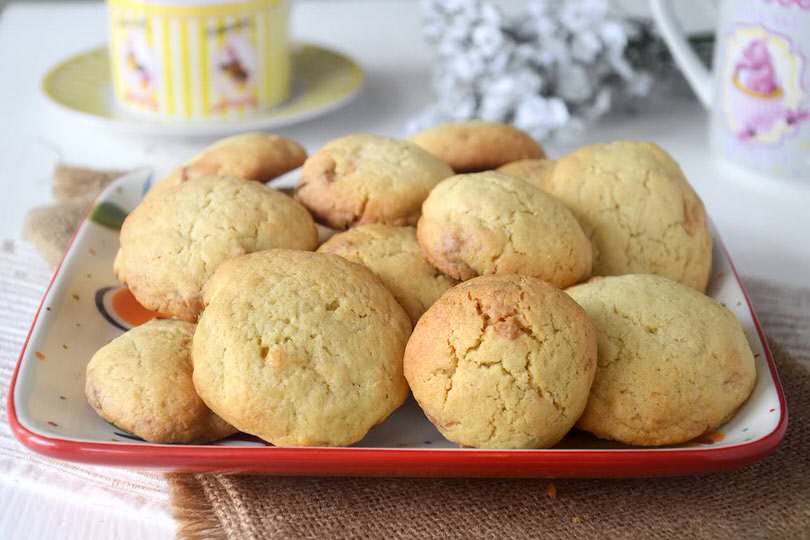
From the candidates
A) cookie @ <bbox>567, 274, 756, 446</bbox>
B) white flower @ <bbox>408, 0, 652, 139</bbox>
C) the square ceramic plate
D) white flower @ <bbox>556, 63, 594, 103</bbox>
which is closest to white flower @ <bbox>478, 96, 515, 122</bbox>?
white flower @ <bbox>408, 0, 652, 139</bbox>

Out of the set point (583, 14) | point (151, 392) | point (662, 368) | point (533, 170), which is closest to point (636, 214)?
point (533, 170)

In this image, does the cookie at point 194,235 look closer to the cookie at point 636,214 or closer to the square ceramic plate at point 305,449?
the square ceramic plate at point 305,449

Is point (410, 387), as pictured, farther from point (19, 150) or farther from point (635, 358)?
point (19, 150)

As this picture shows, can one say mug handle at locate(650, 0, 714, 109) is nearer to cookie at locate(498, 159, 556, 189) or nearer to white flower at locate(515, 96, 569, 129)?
white flower at locate(515, 96, 569, 129)

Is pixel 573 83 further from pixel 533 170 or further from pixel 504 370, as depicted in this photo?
Result: pixel 504 370

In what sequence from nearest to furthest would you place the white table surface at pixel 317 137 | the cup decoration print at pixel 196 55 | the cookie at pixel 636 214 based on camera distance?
the white table surface at pixel 317 137
the cookie at pixel 636 214
the cup decoration print at pixel 196 55

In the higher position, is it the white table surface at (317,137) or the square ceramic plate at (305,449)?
the square ceramic plate at (305,449)

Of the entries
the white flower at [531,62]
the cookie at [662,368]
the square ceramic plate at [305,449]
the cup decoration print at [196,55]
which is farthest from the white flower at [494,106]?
the cookie at [662,368]
